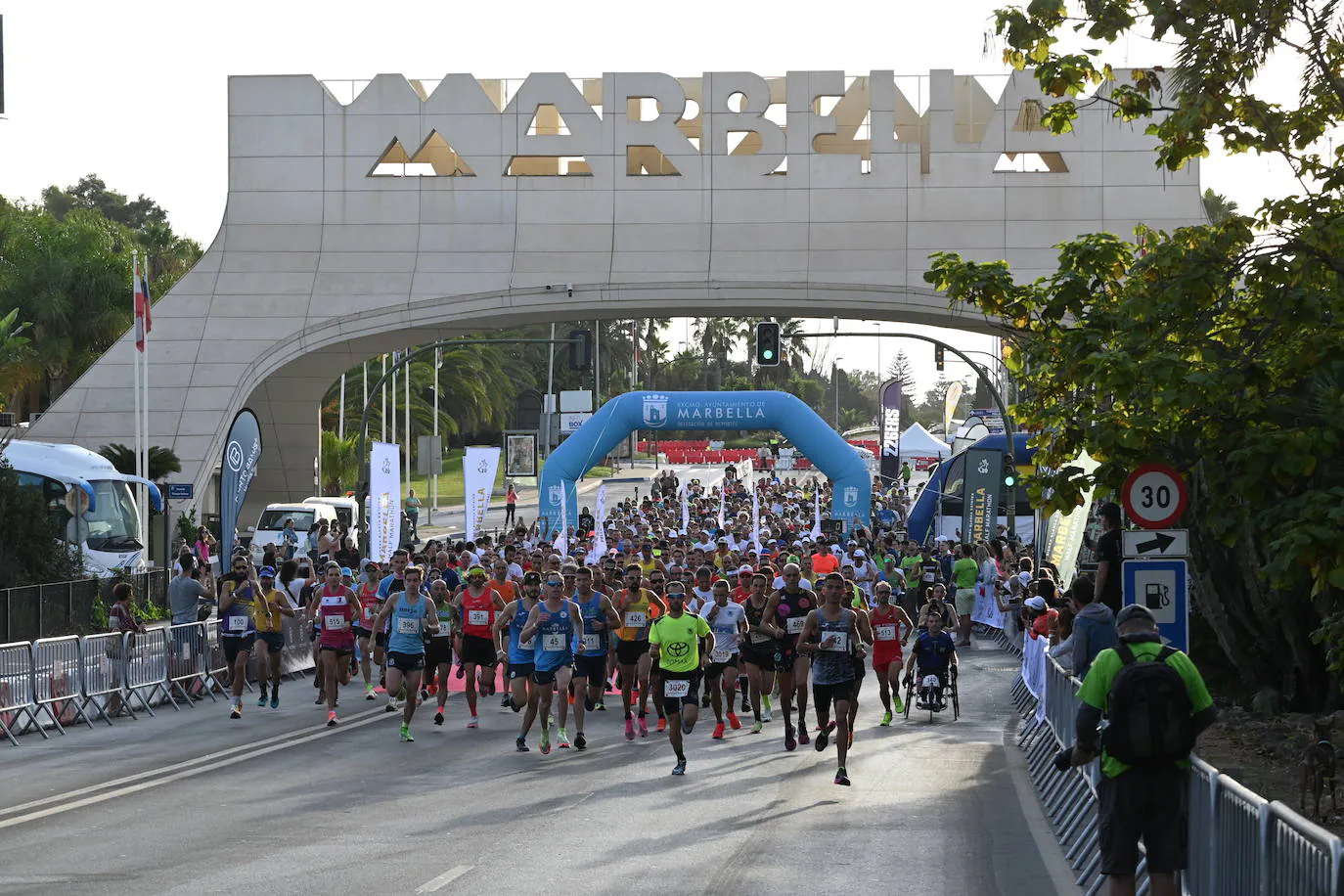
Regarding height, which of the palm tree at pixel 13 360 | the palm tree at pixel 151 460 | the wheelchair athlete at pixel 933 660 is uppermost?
the palm tree at pixel 13 360

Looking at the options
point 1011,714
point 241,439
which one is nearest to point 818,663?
point 1011,714

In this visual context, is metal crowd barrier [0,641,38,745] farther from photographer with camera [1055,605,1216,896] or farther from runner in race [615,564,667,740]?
photographer with camera [1055,605,1216,896]

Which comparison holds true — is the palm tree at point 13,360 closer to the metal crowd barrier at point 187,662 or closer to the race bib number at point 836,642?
the metal crowd barrier at point 187,662

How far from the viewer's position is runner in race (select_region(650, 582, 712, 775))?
15867 mm

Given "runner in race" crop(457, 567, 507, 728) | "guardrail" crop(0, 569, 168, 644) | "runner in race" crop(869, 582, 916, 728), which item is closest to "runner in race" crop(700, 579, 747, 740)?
"runner in race" crop(869, 582, 916, 728)

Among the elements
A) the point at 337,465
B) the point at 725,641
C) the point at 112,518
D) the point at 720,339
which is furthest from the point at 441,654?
the point at 720,339

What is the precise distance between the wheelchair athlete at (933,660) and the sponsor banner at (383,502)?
1391 cm

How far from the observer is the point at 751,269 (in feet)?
160

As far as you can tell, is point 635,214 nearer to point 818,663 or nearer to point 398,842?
point 818,663

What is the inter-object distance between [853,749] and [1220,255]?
592cm

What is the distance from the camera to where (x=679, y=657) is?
1628 cm

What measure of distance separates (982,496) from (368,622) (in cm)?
1728

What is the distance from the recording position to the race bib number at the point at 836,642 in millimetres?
15539

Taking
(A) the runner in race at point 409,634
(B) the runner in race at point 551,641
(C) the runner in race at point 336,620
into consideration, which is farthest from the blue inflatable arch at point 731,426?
(B) the runner in race at point 551,641
